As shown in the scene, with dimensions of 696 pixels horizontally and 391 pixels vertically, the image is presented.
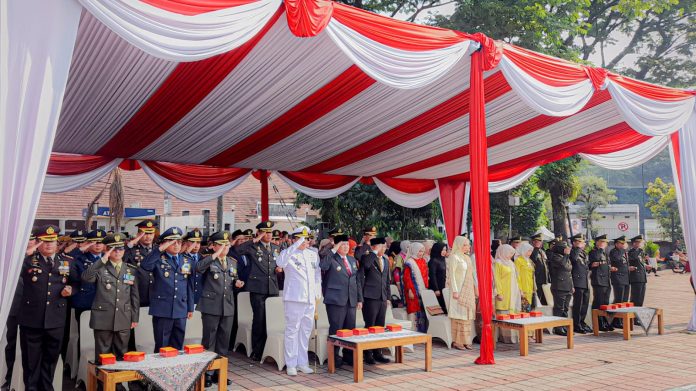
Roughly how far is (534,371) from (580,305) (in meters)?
3.30

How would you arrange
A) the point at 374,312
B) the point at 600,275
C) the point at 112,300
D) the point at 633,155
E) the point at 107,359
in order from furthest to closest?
1. the point at 633,155
2. the point at 600,275
3. the point at 374,312
4. the point at 112,300
5. the point at 107,359

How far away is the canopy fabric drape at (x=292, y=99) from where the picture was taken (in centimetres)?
377

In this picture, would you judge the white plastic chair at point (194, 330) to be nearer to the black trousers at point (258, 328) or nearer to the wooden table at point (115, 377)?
the black trousers at point (258, 328)

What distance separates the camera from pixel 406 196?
12.6 metres

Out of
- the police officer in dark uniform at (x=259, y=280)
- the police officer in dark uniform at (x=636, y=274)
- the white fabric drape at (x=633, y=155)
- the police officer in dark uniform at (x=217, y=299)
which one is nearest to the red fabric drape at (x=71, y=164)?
the police officer in dark uniform at (x=259, y=280)

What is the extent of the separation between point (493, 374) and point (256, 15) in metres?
4.34

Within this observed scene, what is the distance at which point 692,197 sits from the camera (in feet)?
29.2

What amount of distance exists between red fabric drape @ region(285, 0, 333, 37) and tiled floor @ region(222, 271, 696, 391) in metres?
3.38

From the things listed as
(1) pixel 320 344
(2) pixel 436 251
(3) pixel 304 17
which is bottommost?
(1) pixel 320 344

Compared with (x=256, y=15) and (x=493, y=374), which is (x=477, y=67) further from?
(x=493, y=374)

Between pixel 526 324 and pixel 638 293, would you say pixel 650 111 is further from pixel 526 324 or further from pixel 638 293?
pixel 526 324

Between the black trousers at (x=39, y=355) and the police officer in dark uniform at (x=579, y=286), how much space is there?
24.2 feet

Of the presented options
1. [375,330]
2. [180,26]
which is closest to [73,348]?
[375,330]

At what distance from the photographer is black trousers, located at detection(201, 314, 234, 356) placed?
575 cm
